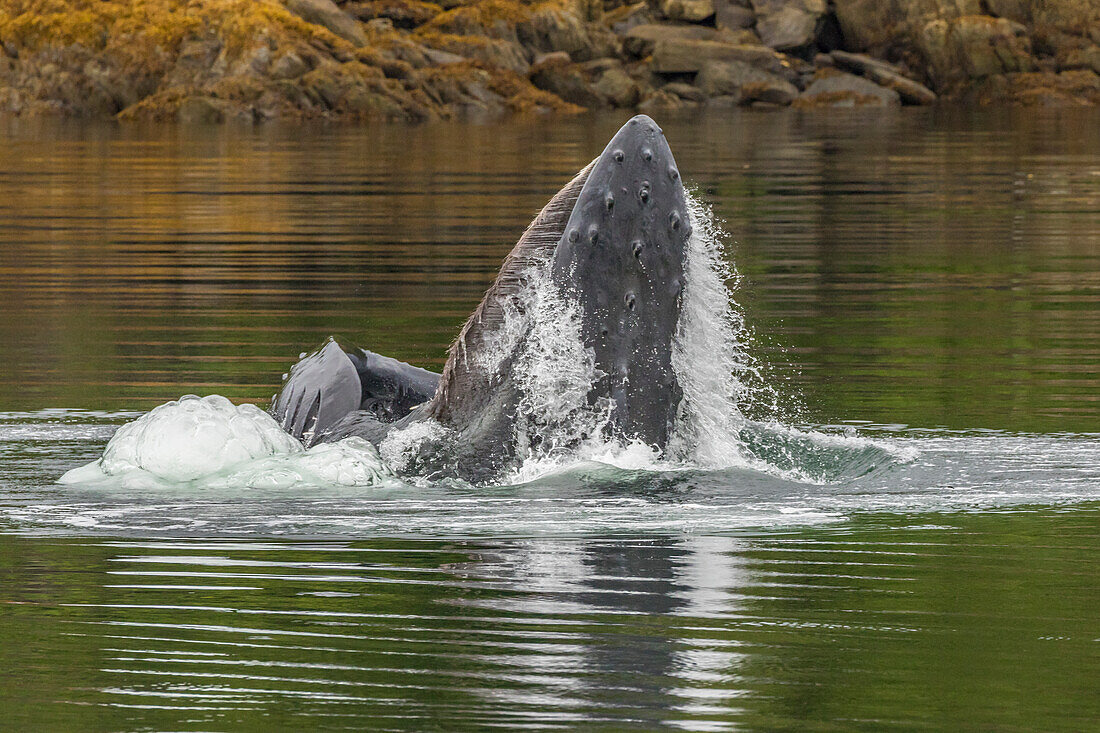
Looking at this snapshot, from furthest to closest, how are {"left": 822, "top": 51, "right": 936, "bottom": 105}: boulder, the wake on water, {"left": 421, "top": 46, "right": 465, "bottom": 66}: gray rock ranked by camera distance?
{"left": 421, "top": 46, "right": 465, "bottom": 66}: gray rock → {"left": 822, "top": 51, "right": 936, "bottom": 105}: boulder → the wake on water

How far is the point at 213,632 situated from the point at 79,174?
4229 cm

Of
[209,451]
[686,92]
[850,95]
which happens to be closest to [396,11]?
[686,92]

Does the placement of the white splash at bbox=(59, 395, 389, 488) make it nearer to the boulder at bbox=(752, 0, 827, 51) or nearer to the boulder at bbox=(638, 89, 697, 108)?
the boulder at bbox=(638, 89, 697, 108)

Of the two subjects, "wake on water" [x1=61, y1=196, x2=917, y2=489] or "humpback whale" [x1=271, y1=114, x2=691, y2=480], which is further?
"wake on water" [x1=61, y1=196, x2=917, y2=489]

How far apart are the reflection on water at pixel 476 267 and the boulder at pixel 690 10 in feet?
214

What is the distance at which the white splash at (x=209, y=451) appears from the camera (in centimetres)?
1102

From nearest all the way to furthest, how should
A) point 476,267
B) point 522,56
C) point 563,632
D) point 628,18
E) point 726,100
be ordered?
1. point 563,632
2. point 476,267
3. point 726,100
4. point 522,56
5. point 628,18

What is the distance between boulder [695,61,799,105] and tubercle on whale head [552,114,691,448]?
103371 millimetres

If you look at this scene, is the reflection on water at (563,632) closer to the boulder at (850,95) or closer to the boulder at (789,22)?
the boulder at (850,95)

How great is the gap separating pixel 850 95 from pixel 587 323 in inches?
4128

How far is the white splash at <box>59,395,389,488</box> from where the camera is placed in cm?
1102

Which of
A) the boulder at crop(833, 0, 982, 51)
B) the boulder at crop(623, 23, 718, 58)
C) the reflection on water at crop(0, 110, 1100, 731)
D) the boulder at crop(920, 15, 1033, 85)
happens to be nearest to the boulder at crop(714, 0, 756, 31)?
the boulder at crop(623, 23, 718, 58)

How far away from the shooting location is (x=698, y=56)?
11419 cm

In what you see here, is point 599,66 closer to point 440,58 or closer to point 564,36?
point 564,36
